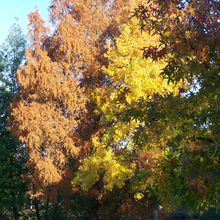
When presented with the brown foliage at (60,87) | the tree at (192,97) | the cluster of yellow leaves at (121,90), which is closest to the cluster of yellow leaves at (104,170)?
the cluster of yellow leaves at (121,90)

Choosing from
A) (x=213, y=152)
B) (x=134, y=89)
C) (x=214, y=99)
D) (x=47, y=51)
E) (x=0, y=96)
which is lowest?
(x=213, y=152)

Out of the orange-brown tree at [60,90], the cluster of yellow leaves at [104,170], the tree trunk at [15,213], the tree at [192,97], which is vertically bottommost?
the tree at [192,97]

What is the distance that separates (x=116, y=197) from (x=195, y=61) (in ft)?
35.7

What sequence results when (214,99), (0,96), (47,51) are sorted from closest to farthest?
1. (214,99)
2. (47,51)
3. (0,96)

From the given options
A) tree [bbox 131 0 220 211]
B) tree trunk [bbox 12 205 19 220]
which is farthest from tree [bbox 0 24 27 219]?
tree [bbox 131 0 220 211]

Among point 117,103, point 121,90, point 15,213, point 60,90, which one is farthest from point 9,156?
point 117,103

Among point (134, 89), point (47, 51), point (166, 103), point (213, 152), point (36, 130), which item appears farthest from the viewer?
point (47, 51)

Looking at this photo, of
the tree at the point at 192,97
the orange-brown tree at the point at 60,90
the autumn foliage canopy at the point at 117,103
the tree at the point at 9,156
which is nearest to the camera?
the tree at the point at 192,97

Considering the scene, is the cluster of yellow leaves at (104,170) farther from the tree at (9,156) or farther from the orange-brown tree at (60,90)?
the tree at (9,156)

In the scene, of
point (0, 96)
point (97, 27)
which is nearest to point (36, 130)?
point (97, 27)

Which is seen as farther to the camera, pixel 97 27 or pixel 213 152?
pixel 97 27

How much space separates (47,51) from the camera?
1758cm

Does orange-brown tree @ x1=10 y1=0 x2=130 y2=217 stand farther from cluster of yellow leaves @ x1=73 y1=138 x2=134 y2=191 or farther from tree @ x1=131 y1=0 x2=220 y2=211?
tree @ x1=131 y1=0 x2=220 y2=211

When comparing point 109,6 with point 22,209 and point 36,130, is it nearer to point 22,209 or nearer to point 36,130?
point 36,130
